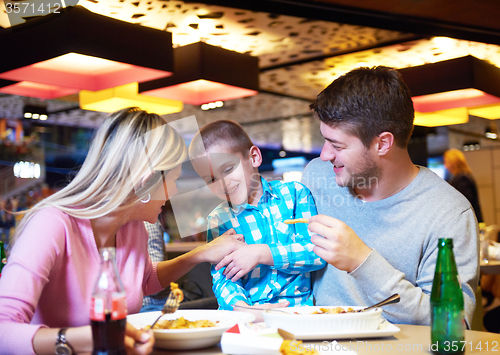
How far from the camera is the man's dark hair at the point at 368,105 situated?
155cm

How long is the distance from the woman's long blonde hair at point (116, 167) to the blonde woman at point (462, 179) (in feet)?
16.8

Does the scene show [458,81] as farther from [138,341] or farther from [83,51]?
[138,341]

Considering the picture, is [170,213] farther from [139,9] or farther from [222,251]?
[139,9]

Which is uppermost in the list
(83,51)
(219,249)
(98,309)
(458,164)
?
(83,51)

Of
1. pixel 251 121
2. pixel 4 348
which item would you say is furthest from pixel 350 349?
pixel 251 121

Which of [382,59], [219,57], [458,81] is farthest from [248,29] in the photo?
[458,81]

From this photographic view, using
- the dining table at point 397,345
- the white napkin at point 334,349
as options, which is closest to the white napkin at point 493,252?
the dining table at point 397,345

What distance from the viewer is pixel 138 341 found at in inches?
36.6

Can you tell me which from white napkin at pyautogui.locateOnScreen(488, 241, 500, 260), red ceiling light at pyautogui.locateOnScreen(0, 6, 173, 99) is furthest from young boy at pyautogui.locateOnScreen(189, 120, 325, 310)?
white napkin at pyautogui.locateOnScreen(488, 241, 500, 260)

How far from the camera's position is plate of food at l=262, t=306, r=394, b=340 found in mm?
1056

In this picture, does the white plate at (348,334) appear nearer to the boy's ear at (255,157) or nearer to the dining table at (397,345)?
the dining table at (397,345)

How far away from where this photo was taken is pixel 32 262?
1089mm

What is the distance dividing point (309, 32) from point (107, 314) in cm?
431

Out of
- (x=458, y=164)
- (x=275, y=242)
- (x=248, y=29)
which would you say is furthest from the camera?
(x=458, y=164)
